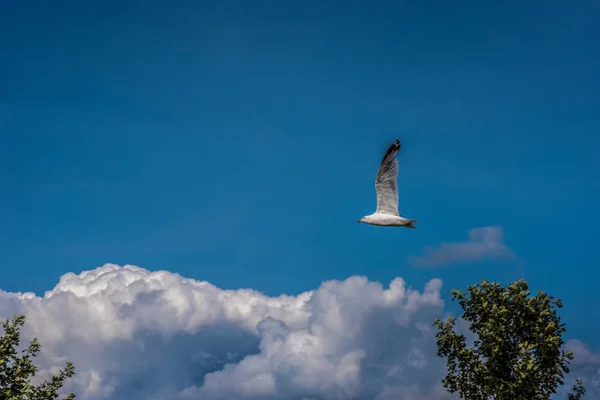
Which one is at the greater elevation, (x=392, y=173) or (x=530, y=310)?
(x=392, y=173)

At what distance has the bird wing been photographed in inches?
1511

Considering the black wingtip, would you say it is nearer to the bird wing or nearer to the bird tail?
the bird wing

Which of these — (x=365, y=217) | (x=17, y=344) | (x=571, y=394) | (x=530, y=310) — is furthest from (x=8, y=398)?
(x=571, y=394)

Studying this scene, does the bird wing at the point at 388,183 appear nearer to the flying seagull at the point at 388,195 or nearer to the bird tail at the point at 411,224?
the flying seagull at the point at 388,195

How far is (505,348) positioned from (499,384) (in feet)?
7.54

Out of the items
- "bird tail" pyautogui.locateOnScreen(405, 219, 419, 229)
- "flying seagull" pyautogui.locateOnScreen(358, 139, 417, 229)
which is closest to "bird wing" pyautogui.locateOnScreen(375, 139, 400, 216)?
"flying seagull" pyautogui.locateOnScreen(358, 139, 417, 229)

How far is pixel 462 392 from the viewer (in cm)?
4375

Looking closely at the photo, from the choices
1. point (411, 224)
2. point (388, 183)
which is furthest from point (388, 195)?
point (411, 224)

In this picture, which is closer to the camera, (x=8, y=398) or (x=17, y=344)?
(x=8, y=398)

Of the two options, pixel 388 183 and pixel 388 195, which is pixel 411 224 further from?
pixel 388 183

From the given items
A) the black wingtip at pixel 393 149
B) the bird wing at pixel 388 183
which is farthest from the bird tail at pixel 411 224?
the black wingtip at pixel 393 149

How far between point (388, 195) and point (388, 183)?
72 centimetres

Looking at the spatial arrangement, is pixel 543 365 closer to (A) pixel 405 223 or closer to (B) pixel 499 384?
(B) pixel 499 384

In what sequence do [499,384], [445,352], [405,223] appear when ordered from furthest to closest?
1. [445,352]
2. [499,384]
3. [405,223]
